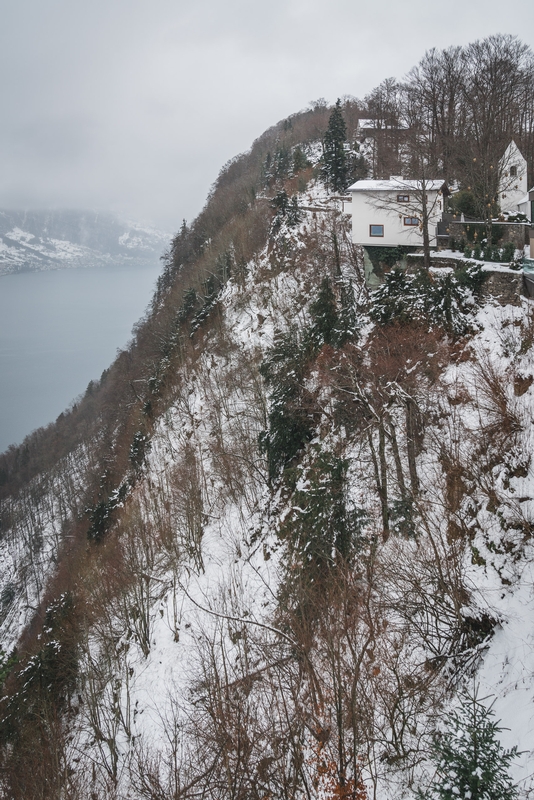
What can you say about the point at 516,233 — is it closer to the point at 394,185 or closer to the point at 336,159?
the point at 394,185

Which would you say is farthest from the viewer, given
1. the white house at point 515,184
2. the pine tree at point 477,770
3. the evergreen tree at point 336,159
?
the evergreen tree at point 336,159

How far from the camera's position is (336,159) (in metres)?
Answer: 48.6

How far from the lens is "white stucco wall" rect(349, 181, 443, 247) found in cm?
2902

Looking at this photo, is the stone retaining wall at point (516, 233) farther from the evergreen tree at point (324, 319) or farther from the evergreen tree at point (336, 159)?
the evergreen tree at point (336, 159)

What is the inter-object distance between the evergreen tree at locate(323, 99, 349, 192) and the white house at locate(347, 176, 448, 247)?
18697 millimetres

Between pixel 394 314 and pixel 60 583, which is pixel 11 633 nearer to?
pixel 60 583

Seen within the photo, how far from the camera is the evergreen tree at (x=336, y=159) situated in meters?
48.5

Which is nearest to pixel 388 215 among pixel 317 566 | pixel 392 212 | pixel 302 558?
pixel 392 212

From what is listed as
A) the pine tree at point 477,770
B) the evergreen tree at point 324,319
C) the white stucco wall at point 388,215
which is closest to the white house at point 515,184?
the white stucco wall at point 388,215

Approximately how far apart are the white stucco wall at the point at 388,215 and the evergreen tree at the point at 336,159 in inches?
750

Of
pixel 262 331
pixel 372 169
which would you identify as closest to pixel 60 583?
pixel 262 331

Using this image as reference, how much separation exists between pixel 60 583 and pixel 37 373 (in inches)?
Result: 5557

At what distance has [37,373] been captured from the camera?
158 m

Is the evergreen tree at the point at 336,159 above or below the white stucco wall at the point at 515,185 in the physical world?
above
